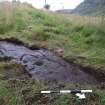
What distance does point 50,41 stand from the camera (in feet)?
40.1

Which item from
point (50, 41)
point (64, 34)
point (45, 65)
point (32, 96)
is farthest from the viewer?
point (64, 34)

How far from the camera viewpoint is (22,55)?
10461 mm

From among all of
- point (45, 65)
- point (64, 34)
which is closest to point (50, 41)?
point (64, 34)

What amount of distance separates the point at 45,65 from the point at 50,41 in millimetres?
2926

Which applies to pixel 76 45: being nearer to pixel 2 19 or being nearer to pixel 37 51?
pixel 37 51

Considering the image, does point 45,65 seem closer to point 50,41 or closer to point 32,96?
point 50,41

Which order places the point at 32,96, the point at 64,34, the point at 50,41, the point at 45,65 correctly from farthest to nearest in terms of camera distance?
the point at 64,34 → the point at 50,41 → the point at 45,65 → the point at 32,96

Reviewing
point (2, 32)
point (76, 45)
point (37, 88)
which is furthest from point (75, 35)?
point (37, 88)

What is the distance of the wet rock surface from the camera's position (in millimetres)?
8266

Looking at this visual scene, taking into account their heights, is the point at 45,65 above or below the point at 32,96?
below

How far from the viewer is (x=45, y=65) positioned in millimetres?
9398

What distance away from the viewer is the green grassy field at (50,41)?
20.4 feet

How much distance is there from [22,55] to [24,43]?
1611 mm

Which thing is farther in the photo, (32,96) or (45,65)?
(45,65)
